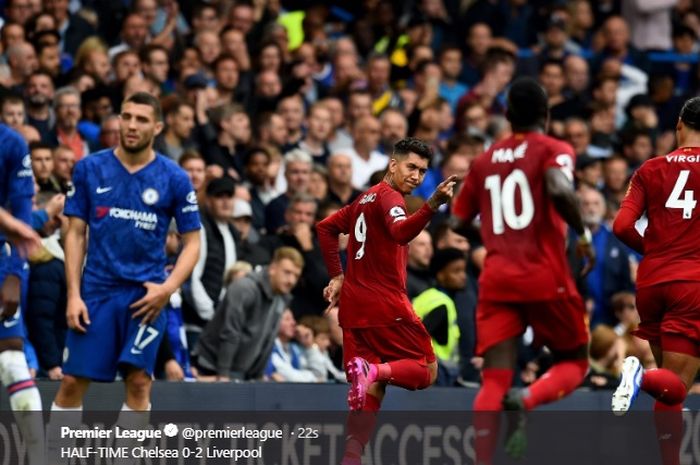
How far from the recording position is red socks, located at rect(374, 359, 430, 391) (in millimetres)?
11805

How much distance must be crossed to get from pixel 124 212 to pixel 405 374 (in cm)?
220

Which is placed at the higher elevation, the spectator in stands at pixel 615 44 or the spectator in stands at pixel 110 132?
the spectator in stands at pixel 615 44

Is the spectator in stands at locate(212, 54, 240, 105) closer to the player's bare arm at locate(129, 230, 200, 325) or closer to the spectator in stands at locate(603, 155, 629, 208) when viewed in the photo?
the spectator in stands at locate(603, 155, 629, 208)

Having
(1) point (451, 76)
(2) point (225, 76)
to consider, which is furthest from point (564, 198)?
(1) point (451, 76)

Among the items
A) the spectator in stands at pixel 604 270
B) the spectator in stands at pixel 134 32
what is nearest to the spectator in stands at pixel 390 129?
the spectator in stands at pixel 604 270

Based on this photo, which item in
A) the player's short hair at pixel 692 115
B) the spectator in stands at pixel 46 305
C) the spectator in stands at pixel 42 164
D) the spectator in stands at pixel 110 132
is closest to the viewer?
the player's short hair at pixel 692 115

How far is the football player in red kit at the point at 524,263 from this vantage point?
10.4 metres

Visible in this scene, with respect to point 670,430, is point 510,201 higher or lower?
higher

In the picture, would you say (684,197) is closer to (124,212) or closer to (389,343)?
(389,343)

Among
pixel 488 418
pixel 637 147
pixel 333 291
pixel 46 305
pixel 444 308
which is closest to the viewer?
pixel 488 418

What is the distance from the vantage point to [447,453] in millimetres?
13211

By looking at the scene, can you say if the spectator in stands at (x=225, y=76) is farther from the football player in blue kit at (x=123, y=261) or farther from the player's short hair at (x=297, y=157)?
the football player in blue kit at (x=123, y=261)

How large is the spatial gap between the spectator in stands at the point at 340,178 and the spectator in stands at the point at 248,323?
2.42m

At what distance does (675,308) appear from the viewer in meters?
11.5
